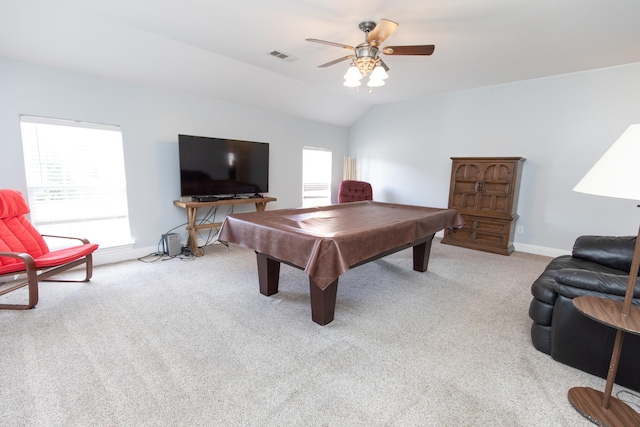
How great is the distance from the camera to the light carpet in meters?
1.47

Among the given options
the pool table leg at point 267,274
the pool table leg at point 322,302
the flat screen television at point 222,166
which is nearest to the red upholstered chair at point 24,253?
the flat screen television at point 222,166

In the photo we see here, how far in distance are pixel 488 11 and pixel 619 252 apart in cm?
237

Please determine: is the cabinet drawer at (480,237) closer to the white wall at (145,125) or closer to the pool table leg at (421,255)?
the pool table leg at (421,255)

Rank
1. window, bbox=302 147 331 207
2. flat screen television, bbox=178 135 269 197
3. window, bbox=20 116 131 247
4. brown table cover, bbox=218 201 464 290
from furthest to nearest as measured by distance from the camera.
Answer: window, bbox=302 147 331 207 → flat screen television, bbox=178 135 269 197 → window, bbox=20 116 131 247 → brown table cover, bbox=218 201 464 290

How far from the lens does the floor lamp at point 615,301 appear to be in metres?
1.24

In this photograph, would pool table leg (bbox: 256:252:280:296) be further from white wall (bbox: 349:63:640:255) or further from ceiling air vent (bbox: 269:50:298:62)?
white wall (bbox: 349:63:640:255)

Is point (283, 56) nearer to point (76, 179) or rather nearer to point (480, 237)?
point (76, 179)

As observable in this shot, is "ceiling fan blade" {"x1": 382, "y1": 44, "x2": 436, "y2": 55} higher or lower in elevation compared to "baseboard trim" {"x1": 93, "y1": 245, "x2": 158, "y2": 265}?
higher

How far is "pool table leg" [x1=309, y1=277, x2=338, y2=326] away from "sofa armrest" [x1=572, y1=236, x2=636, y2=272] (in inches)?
93.8

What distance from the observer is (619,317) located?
4.29 ft

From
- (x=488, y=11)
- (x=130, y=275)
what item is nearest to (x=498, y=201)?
(x=488, y=11)

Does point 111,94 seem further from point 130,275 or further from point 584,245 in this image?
point 584,245

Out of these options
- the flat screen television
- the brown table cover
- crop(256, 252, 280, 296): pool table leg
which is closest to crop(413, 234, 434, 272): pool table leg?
the brown table cover

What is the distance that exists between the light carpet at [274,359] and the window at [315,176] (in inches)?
126
